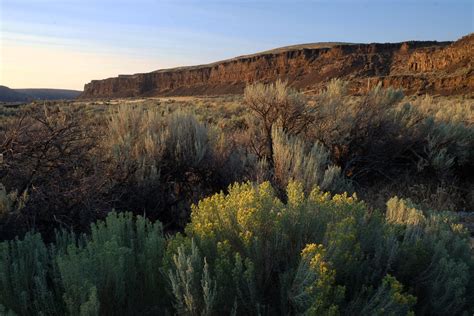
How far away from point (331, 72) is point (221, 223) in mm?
84270

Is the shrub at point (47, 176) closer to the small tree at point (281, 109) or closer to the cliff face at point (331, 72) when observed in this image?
the small tree at point (281, 109)

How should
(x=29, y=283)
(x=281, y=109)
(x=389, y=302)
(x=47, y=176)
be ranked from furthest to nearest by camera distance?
(x=281, y=109) → (x=47, y=176) → (x=29, y=283) → (x=389, y=302)

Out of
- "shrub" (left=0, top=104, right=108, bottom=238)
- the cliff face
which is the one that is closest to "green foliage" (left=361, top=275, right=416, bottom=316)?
"shrub" (left=0, top=104, right=108, bottom=238)

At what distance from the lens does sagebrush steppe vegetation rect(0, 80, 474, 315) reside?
2590 millimetres

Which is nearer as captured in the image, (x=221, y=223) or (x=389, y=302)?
(x=389, y=302)

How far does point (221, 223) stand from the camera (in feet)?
10.0

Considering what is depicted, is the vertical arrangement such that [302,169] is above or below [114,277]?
above

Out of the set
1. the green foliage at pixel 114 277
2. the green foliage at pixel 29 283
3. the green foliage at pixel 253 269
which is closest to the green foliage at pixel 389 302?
the green foliage at pixel 253 269

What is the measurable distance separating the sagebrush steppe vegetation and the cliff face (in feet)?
33.3

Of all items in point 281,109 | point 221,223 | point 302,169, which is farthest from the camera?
point 281,109

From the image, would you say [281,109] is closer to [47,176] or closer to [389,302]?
[47,176]

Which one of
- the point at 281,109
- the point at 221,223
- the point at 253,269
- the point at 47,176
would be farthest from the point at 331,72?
the point at 253,269

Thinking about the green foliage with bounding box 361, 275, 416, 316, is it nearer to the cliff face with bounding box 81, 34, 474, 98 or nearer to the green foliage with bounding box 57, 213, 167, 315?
the green foliage with bounding box 57, 213, 167, 315

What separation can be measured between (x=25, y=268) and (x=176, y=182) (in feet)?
12.1
